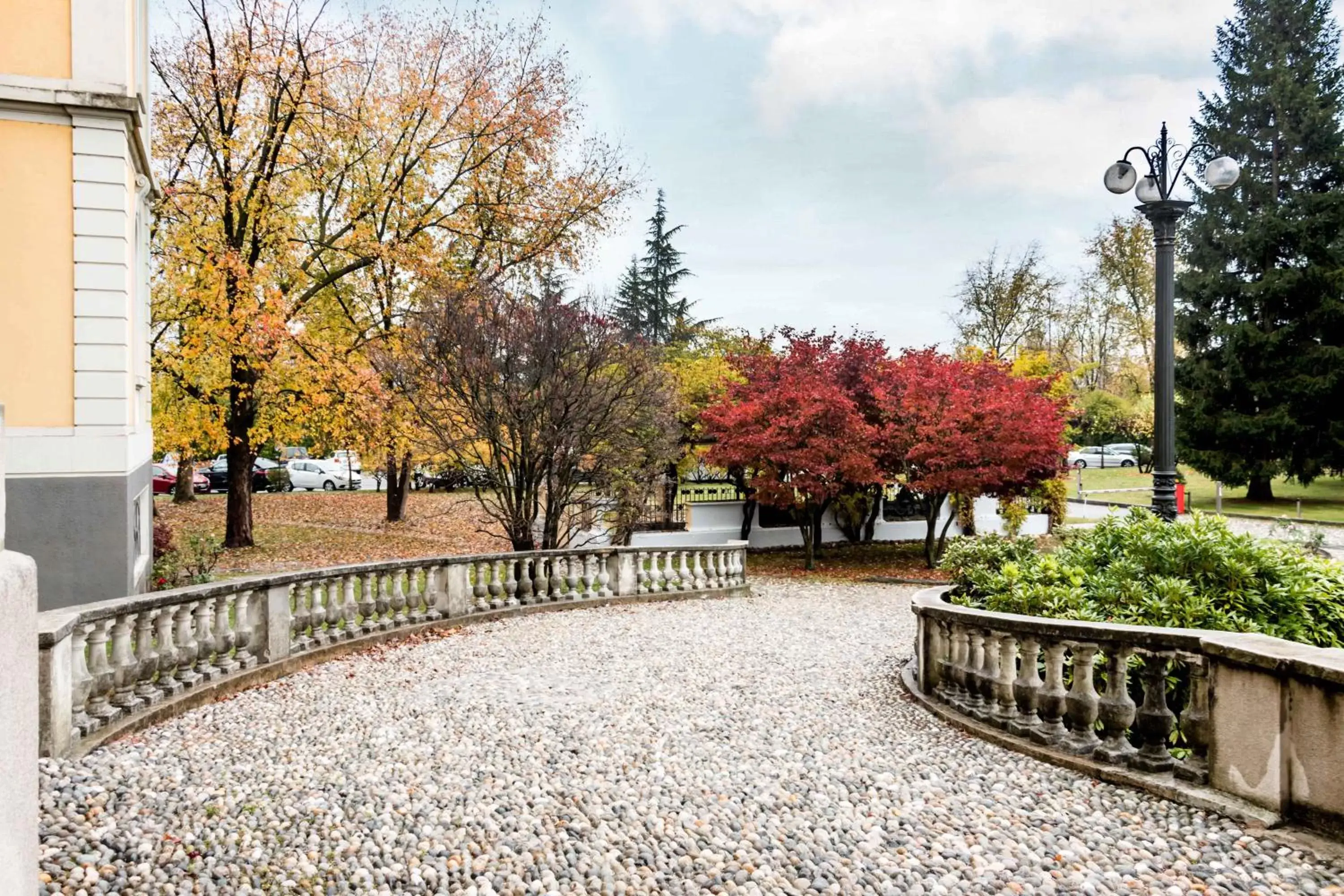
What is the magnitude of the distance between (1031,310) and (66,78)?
3620 cm

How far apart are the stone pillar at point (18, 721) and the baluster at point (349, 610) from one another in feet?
20.0

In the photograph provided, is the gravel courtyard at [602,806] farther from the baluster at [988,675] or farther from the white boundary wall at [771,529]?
the white boundary wall at [771,529]

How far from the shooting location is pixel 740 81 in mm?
20109

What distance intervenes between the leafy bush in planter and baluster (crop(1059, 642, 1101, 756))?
612 mm

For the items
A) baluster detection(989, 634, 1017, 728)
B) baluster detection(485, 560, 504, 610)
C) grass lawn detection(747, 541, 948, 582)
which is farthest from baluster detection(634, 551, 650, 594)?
baluster detection(989, 634, 1017, 728)

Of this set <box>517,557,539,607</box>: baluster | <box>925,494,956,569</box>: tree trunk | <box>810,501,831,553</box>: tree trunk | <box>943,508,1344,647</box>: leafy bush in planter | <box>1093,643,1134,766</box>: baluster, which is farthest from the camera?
<box>810,501,831,553</box>: tree trunk

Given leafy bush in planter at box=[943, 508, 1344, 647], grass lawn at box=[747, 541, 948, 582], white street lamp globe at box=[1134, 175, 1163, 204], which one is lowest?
grass lawn at box=[747, 541, 948, 582]

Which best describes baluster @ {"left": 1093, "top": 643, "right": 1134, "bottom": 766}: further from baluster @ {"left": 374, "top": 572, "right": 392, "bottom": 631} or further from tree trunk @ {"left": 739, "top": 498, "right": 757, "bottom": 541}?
tree trunk @ {"left": 739, "top": 498, "right": 757, "bottom": 541}

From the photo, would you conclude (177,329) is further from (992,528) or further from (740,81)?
(992,528)

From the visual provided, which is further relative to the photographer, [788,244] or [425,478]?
[788,244]

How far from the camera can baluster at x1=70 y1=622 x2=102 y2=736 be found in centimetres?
466

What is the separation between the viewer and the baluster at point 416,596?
29.4 feet

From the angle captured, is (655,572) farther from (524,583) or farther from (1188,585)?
(1188,585)

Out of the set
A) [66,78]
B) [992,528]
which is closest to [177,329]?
[66,78]
